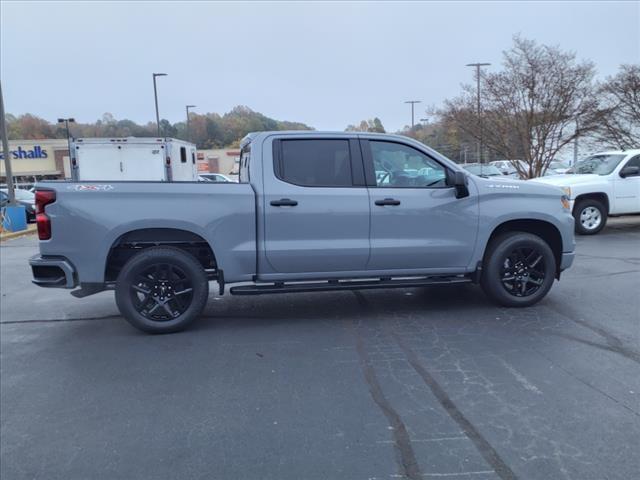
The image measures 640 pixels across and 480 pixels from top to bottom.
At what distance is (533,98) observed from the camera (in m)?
16.4

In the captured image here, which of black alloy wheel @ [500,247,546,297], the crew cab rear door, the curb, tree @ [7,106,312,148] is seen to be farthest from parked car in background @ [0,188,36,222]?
tree @ [7,106,312,148]

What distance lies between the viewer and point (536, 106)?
1650 centimetres

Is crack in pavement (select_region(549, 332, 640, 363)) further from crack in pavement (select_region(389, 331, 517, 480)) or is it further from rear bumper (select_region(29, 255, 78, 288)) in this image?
rear bumper (select_region(29, 255, 78, 288))

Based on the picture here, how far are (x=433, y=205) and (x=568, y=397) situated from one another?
2.45 meters

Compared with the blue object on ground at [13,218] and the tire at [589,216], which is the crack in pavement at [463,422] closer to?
the tire at [589,216]

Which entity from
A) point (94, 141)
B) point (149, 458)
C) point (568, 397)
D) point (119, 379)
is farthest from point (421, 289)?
point (94, 141)

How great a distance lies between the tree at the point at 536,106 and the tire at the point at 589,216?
5.74 meters

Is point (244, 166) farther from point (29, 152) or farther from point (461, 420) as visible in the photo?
point (29, 152)

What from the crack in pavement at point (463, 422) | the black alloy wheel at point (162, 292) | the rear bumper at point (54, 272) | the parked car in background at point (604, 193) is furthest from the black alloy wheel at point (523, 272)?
the parked car in background at point (604, 193)

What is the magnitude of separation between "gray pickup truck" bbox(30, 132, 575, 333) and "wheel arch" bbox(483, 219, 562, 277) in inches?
0.9

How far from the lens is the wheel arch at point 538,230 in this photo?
235 inches

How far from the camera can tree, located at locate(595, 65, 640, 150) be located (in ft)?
52.5

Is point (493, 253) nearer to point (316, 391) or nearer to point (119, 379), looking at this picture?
point (316, 391)

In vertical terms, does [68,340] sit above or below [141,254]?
below
